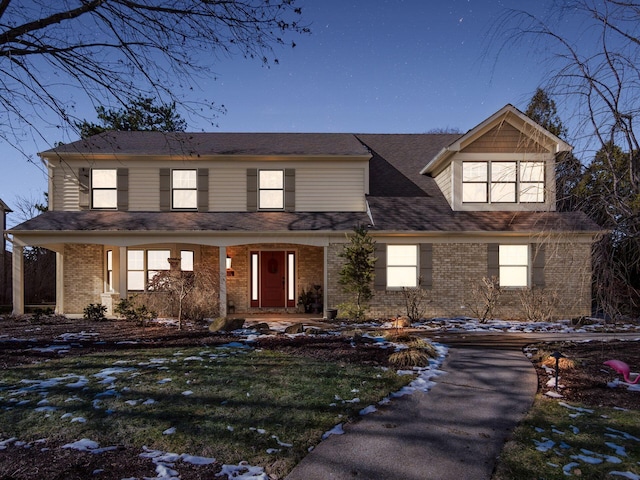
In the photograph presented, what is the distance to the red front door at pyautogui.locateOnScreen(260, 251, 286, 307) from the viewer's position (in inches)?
601

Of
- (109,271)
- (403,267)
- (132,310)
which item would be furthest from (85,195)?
(403,267)

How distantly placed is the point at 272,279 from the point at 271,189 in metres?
3.30

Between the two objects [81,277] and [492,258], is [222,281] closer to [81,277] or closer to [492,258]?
[81,277]

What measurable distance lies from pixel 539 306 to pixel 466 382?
7.96 metres

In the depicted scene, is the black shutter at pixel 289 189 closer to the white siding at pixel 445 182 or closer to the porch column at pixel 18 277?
the white siding at pixel 445 182

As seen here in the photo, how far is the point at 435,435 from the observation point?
172 inches

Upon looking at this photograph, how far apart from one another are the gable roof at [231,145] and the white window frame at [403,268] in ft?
12.1

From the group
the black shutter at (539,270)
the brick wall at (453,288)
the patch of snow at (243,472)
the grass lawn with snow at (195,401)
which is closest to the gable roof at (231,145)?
the brick wall at (453,288)

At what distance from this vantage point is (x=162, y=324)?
1166 cm

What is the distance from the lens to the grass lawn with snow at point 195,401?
4066 mm

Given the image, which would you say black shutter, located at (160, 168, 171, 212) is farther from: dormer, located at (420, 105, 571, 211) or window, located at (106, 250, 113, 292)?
dormer, located at (420, 105, 571, 211)

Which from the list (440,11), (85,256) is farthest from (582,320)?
(85,256)

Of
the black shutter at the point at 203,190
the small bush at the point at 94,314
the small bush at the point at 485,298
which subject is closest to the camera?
the small bush at the point at 485,298

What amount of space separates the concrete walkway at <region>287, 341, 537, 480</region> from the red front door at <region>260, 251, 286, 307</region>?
9317mm
